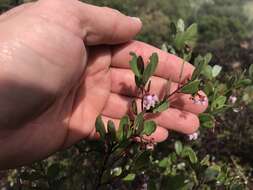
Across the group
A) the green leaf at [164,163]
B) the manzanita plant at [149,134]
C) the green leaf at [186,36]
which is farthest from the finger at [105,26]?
the green leaf at [164,163]

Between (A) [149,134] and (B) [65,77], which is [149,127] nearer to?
(A) [149,134]

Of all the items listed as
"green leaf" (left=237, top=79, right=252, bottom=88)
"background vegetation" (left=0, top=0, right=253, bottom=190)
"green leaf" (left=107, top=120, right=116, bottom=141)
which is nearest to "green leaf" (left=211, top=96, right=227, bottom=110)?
"green leaf" (left=237, top=79, right=252, bottom=88)

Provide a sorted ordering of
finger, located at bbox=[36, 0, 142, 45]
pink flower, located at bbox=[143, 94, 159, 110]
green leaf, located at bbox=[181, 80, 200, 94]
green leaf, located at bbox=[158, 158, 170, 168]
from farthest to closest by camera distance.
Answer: green leaf, located at bbox=[158, 158, 170, 168] < finger, located at bbox=[36, 0, 142, 45] < pink flower, located at bbox=[143, 94, 159, 110] < green leaf, located at bbox=[181, 80, 200, 94]

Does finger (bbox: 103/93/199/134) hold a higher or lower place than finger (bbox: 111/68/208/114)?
lower

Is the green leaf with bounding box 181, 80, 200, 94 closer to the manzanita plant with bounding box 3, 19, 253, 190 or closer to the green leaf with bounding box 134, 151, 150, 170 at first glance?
the manzanita plant with bounding box 3, 19, 253, 190

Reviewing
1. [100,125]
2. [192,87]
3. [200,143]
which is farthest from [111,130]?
[200,143]

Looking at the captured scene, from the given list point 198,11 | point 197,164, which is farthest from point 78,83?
point 198,11

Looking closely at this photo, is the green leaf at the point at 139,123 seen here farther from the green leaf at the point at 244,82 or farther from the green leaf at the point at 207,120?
the green leaf at the point at 244,82
